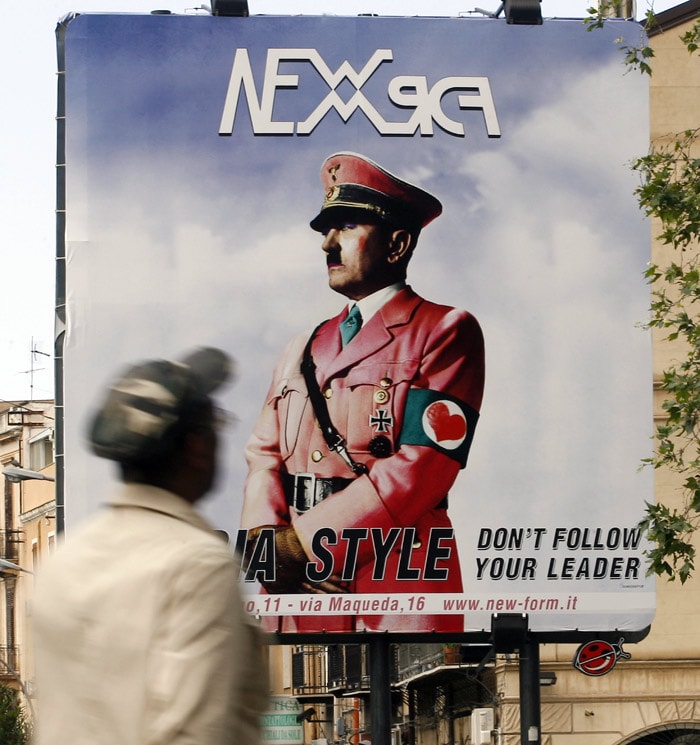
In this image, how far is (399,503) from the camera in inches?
765

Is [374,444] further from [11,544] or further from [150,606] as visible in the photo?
[11,544]

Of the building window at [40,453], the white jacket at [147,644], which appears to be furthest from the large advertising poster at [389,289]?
the building window at [40,453]

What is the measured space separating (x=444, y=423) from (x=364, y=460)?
3.52ft

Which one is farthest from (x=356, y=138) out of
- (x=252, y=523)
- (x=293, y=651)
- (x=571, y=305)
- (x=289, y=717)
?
(x=293, y=651)

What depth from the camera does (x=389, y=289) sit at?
1997 cm

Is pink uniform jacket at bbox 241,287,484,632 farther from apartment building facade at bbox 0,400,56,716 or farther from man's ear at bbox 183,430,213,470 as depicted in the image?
apartment building facade at bbox 0,400,56,716

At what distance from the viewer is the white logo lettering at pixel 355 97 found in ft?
66.4

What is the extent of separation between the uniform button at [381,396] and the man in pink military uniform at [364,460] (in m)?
0.01

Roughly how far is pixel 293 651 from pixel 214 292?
2945cm

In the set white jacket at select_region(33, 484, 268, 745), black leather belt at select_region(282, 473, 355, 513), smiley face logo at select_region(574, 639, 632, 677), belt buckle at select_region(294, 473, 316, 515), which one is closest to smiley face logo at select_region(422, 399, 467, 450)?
black leather belt at select_region(282, 473, 355, 513)

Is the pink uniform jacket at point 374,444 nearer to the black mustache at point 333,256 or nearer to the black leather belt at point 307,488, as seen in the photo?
the black leather belt at point 307,488

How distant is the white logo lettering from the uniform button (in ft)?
10.4

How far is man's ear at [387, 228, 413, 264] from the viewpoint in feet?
65.8

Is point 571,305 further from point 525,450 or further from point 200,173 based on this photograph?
point 200,173
